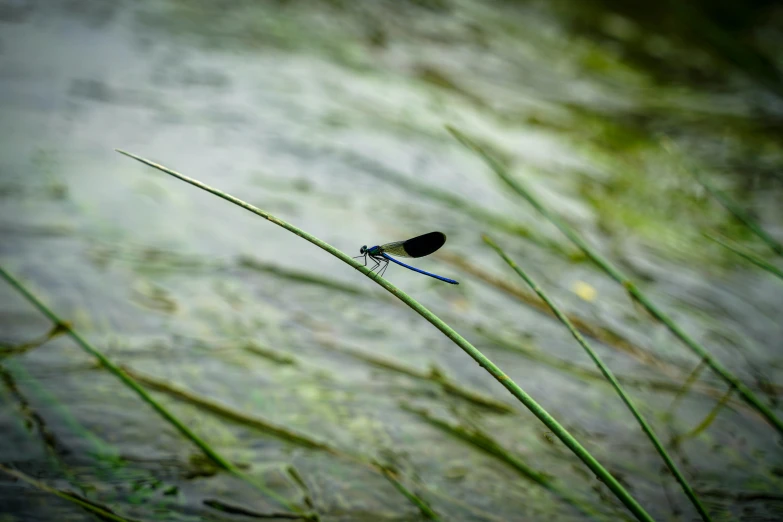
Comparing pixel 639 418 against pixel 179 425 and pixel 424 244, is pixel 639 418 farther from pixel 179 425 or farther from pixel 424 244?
pixel 179 425

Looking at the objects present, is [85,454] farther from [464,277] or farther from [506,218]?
[506,218]

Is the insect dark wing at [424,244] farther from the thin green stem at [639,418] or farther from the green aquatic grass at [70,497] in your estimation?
the green aquatic grass at [70,497]

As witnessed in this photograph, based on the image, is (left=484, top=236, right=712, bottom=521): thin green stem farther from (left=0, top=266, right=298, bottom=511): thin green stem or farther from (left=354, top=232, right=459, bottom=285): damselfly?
(left=0, top=266, right=298, bottom=511): thin green stem

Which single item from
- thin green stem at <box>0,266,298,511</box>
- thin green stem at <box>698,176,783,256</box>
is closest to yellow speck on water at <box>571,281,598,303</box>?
thin green stem at <box>698,176,783,256</box>

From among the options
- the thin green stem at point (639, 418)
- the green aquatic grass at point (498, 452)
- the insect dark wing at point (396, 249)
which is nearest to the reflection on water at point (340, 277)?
the green aquatic grass at point (498, 452)

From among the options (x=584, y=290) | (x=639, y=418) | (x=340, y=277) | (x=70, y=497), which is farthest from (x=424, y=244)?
(x=584, y=290)

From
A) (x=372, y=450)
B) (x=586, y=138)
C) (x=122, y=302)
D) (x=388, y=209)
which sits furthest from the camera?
(x=586, y=138)

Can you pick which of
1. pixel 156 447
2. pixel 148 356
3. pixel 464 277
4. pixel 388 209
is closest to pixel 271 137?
pixel 388 209
